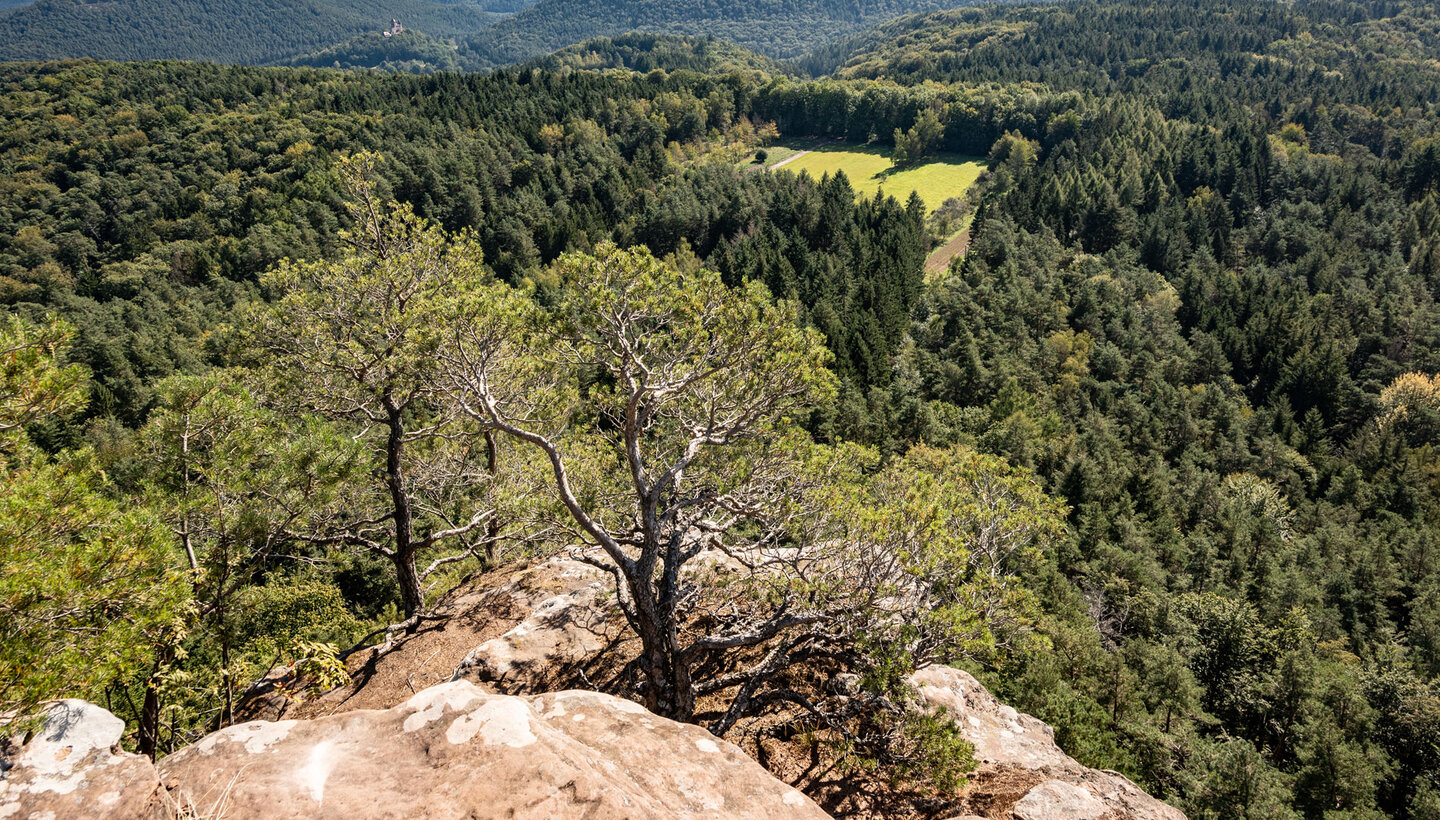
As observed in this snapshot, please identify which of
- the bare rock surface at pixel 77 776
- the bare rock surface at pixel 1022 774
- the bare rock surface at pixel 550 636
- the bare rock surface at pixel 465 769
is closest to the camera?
the bare rock surface at pixel 77 776

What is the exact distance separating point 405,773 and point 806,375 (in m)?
10.4

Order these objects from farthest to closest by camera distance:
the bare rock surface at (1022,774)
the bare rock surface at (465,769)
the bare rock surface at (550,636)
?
the bare rock surface at (550,636) < the bare rock surface at (1022,774) < the bare rock surface at (465,769)

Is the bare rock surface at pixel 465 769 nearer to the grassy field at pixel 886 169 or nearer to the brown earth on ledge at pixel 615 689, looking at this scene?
the brown earth on ledge at pixel 615 689

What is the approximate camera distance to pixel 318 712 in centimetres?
1761

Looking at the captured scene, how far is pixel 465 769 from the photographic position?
8695 mm

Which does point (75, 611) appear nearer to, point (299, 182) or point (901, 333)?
point (901, 333)

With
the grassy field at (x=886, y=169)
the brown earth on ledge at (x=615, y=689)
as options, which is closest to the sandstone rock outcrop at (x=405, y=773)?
the brown earth on ledge at (x=615, y=689)

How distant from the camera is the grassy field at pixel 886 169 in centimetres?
14875

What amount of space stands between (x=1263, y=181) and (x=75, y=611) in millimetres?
188260

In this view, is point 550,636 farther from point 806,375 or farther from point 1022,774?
point 1022,774

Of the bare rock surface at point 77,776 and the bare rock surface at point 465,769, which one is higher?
the bare rock surface at point 77,776

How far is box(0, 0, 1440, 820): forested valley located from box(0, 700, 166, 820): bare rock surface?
2.42ft

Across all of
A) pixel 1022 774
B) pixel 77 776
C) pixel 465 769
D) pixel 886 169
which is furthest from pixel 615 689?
pixel 886 169

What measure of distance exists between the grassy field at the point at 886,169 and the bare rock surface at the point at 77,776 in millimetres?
144859
